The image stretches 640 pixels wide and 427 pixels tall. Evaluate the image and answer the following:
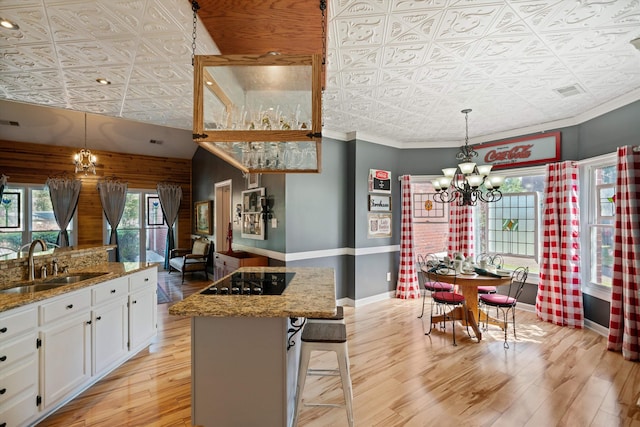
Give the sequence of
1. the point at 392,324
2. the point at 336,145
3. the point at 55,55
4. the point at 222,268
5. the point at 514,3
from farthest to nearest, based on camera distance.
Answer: the point at 222,268 → the point at 336,145 → the point at 392,324 → the point at 55,55 → the point at 514,3

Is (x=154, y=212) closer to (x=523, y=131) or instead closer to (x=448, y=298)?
(x=448, y=298)

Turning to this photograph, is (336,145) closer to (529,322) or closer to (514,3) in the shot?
(514,3)

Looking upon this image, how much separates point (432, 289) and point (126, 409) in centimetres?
354

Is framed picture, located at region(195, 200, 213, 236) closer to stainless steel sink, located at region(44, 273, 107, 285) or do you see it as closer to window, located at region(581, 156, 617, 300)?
stainless steel sink, located at region(44, 273, 107, 285)

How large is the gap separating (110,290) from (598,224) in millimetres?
5552

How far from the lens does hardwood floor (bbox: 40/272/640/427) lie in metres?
2.14

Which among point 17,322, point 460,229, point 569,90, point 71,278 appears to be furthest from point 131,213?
point 569,90

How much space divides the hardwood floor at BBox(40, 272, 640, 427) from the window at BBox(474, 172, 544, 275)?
1277 millimetres

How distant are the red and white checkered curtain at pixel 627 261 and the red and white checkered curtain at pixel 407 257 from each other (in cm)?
252

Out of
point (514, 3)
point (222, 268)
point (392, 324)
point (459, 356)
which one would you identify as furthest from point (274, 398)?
point (222, 268)

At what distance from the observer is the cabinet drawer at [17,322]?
1794 millimetres

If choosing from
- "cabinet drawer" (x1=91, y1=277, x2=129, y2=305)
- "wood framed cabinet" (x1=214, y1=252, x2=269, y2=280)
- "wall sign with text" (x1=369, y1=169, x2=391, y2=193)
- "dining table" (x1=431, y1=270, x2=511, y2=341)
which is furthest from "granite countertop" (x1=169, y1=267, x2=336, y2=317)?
"wall sign with text" (x1=369, y1=169, x2=391, y2=193)

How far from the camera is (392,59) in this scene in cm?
250

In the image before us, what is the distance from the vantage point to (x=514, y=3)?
1.84m
